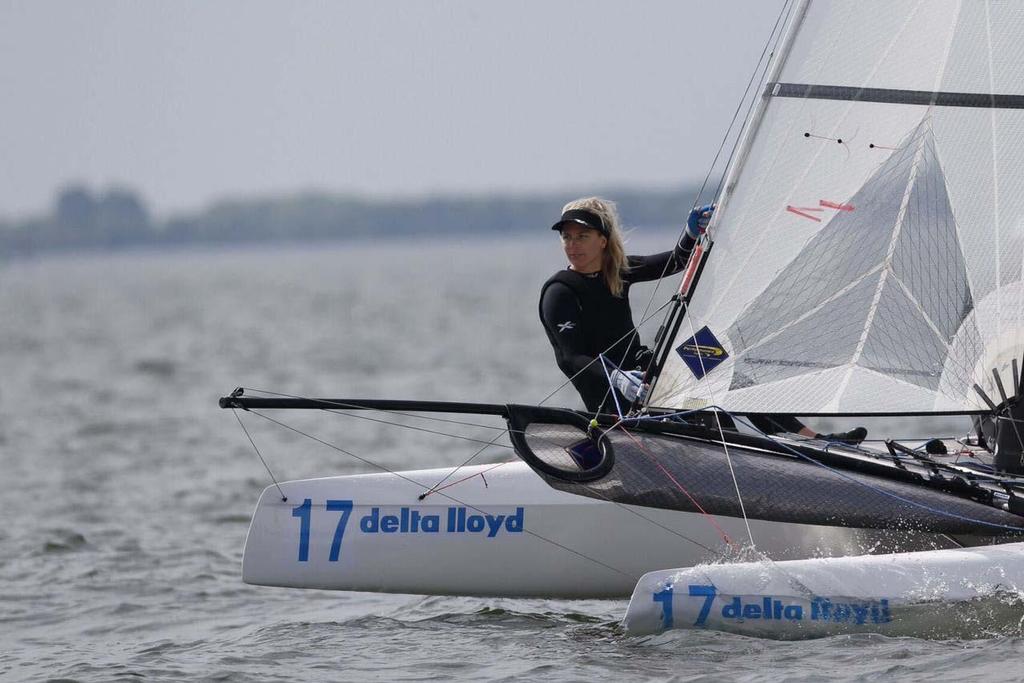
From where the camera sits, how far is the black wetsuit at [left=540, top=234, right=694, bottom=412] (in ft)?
18.6

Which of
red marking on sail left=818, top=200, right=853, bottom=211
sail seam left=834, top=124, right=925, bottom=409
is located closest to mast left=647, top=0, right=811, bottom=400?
red marking on sail left=818, top=200, right=853, bottom=211

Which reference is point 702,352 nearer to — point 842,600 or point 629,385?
point 629,385

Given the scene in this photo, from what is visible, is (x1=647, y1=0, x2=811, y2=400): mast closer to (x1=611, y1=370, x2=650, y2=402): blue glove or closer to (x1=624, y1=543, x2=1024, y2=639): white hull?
(x1=611, y1=370, x2=650, y2=402): blue glove

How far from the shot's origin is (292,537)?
5.65 meters

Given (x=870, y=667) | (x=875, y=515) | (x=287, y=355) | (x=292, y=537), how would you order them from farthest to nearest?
1. (x=287, y=355)
2. (x=292, y=537)
3. (x=875, y=515)
4. (x=870, y=667)

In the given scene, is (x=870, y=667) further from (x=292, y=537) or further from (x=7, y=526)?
(x=7, y=526)

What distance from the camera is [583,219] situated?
18.7 ft

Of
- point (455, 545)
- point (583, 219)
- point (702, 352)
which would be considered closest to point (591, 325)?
point (583, 219)

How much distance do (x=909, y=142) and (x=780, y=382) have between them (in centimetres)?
98

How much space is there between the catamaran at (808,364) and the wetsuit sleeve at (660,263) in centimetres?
50

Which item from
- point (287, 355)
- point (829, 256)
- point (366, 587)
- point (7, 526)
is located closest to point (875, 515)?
point (829, 256)

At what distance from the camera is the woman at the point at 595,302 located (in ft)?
18.6

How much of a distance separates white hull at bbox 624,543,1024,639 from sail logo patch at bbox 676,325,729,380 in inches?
31.1

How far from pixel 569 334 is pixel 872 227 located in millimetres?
1177
